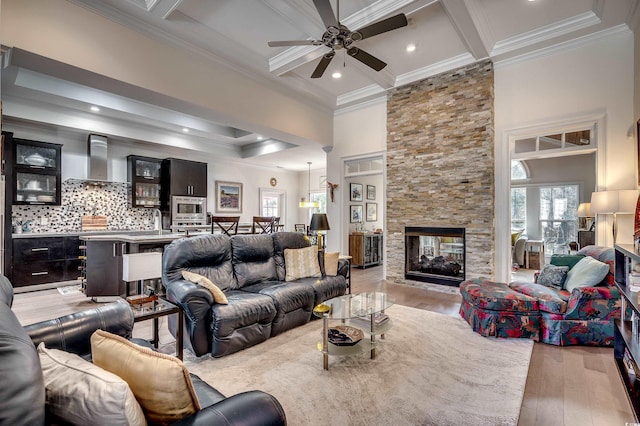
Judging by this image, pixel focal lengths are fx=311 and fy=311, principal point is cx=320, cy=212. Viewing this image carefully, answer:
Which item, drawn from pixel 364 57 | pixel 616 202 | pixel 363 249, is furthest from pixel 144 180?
pixel 616 202

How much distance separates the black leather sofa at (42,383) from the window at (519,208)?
28.7ft

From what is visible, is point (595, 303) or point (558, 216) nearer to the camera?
point (595, 303)

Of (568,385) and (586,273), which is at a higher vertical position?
(586,273)

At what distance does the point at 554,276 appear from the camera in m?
3.62

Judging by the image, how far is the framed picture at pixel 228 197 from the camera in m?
8.48

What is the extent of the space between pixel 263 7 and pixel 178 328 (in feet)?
11.0

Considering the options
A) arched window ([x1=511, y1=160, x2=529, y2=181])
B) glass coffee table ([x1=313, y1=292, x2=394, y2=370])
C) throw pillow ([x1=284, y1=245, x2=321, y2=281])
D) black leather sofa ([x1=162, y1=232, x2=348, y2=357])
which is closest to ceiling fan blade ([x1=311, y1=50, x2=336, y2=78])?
black leather sofa ([x1=162, y1=232, x2=348, y2=357])

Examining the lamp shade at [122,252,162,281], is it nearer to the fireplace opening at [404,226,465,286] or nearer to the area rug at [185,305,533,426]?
the area rug at [185,305,533,426]

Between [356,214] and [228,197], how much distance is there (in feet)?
12.0

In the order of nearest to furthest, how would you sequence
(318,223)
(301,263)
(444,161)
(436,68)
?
1. (301,263)
2. (318,223)
3. (436,68)
4. (444,161)

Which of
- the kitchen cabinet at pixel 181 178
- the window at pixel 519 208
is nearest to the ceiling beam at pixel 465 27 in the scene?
the window at pixel 519 208

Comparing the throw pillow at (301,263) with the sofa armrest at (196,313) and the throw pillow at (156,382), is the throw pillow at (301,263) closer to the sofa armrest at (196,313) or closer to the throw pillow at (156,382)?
the sofa armrest at (196,313)

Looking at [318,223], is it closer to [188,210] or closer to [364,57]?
[364,57]

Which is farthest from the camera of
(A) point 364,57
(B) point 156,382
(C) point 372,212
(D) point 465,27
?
(C) point 372,212
